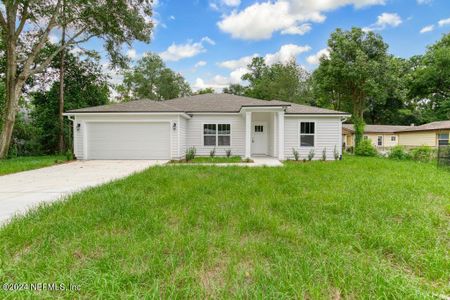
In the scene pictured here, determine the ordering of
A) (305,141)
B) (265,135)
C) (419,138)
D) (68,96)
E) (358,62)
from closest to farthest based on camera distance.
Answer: (305,141) < (265,135) < (68,96) < (358,62) < (419,138)

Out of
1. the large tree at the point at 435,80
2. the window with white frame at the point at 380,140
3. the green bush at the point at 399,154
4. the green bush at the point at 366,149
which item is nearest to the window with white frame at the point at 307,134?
the green bush at the point at 366,149

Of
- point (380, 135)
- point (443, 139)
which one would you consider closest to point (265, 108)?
point (443, 139)

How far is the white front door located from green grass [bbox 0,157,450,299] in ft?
29.7

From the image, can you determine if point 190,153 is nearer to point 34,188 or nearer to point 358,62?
point 34,188

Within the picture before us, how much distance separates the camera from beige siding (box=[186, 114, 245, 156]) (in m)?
13.2

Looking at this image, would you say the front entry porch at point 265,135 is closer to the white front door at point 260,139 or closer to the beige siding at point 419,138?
the white front door at point 260,139

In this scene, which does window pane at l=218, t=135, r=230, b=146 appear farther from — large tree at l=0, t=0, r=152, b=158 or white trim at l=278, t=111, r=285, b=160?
large tree at l=0, t=0, r=152, b=158

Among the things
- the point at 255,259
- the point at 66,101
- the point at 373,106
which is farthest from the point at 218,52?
the point at 373,106

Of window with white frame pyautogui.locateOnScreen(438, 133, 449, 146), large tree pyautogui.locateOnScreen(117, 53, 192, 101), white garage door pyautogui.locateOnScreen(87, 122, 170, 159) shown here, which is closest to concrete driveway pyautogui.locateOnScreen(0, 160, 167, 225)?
white garage door pyautogui.locateOnScreen(87, 122, 170, 159)

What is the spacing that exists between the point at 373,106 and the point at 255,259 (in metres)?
41.7

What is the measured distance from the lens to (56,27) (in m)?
13.1

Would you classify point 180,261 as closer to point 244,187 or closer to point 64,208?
point 64,208

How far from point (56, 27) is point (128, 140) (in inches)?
325

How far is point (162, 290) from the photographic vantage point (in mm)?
1991
